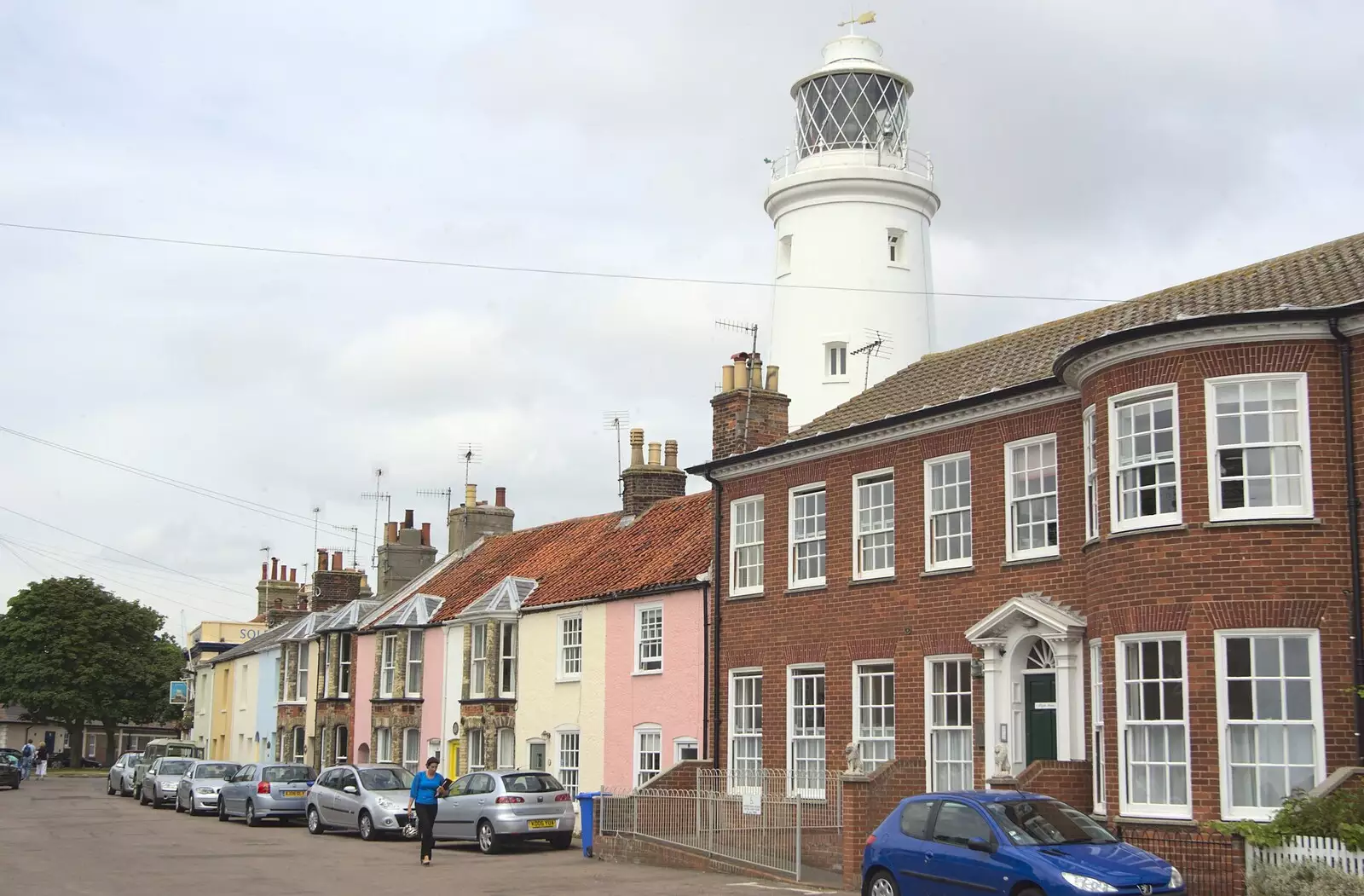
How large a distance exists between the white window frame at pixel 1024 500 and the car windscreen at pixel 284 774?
2009cm

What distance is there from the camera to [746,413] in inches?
1192

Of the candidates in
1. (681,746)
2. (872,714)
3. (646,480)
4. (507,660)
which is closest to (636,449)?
(646,480)

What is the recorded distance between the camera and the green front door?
70.0 feet

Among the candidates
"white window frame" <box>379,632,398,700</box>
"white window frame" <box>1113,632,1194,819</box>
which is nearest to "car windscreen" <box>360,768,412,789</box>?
"white window frame" <box>379,632,398,700</box>

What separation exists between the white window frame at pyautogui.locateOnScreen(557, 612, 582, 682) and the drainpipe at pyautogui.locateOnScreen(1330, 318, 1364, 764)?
19.6 metres

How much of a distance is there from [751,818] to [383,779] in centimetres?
1024

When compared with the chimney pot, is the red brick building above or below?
below

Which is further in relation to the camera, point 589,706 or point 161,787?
point 161,787

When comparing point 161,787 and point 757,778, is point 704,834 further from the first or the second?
point 161,787

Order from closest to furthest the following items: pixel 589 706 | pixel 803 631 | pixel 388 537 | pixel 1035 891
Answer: pixel 1035 891
pixel 803 631
pixel 589 706
pixel 388 537

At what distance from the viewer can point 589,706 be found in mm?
33250

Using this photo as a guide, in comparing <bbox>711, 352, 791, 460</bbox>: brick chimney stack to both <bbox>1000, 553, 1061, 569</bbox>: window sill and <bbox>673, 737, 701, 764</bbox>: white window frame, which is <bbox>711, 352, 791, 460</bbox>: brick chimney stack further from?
<bbox>1000, 553, 1061, 569</bbox>: window sill

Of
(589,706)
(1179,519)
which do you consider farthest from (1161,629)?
(589,706)

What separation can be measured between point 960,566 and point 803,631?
4.12 m
